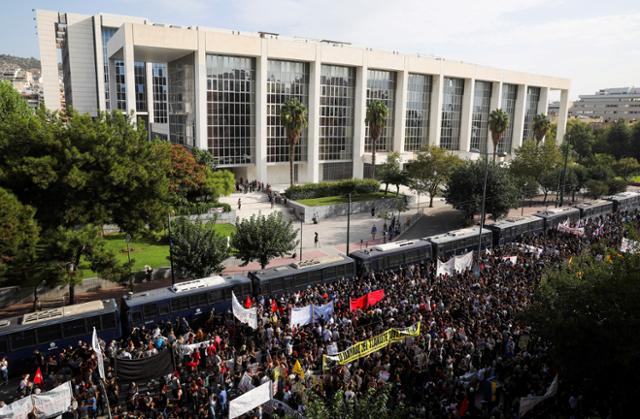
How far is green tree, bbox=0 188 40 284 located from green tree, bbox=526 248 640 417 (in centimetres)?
2194

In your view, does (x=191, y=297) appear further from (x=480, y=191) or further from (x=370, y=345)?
(x=480, y=191)

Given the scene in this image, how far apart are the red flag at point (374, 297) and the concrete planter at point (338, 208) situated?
80.7ft

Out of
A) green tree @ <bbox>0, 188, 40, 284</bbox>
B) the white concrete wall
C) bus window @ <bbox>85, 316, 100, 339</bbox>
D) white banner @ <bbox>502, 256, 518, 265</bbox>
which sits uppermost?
the white concrete wall

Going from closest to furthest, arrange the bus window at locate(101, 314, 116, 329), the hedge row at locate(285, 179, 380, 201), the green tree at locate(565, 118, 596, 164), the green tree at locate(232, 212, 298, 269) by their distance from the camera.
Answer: the bus window at locate(101, 314, 116, 329) → the green tree at locate(232, 212, 298, 269) → the hedge row at locate(285, 179, 380, 201) → the green tree at locate(565, 118, 596, 164)

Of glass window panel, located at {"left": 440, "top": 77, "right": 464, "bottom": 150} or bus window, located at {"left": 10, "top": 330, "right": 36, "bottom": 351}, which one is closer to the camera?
bus window, located at {"left": 10, "top": 330, "right": 36, "bottom": 351}

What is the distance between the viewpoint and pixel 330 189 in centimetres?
5675

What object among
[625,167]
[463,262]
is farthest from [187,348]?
[625,167]

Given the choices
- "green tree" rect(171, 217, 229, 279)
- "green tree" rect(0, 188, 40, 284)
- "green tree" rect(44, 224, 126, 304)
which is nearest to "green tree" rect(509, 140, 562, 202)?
"green tree" rect(171, 217, 229, 279)

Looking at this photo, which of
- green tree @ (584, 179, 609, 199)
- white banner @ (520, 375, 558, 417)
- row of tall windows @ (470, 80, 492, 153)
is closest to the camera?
white banner @ (520, 375, 558, 417)

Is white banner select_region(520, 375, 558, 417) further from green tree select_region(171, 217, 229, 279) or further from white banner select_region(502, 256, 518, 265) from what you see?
green tree select_region(171, 217, 229, 279)

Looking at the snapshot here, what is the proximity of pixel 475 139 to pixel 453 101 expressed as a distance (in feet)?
35.7

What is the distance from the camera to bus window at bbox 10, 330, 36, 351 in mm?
18531

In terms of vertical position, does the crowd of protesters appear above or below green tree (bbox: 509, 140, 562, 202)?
below

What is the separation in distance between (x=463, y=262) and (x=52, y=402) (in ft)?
73.2
